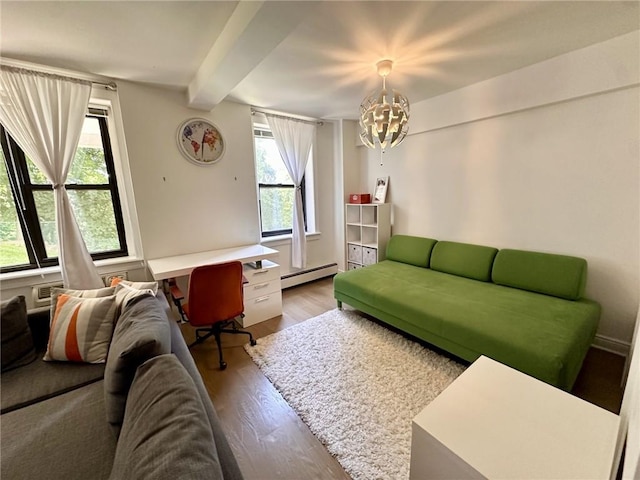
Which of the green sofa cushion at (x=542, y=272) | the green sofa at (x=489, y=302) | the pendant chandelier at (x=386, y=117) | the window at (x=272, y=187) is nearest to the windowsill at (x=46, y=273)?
the window at (x=272, y=187)

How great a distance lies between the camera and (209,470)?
0.61 meters

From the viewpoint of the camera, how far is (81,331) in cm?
152

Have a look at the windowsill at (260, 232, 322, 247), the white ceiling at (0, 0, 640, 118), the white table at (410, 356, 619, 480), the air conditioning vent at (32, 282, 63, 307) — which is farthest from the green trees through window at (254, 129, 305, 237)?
the white table at (410, 356, 619, 480)

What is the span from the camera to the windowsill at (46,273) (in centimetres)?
212

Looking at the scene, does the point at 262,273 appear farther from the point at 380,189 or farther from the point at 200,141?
the point at 380,189

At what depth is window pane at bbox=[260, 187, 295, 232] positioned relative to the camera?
141 inches

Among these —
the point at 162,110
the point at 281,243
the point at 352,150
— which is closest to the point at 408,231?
the point at 352,150

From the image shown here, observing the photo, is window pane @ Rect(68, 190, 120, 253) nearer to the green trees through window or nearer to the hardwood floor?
the hardwood floor

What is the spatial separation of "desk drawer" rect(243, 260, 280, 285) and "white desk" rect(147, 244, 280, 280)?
0.11 metres

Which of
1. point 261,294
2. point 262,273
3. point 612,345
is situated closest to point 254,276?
point 262,273

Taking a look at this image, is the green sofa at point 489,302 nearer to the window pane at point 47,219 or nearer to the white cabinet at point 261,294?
the white cabinet at point 261,294

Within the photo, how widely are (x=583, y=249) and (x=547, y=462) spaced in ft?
7.20

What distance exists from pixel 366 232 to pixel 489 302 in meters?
1.98

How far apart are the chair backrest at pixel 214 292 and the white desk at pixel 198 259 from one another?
371mm
